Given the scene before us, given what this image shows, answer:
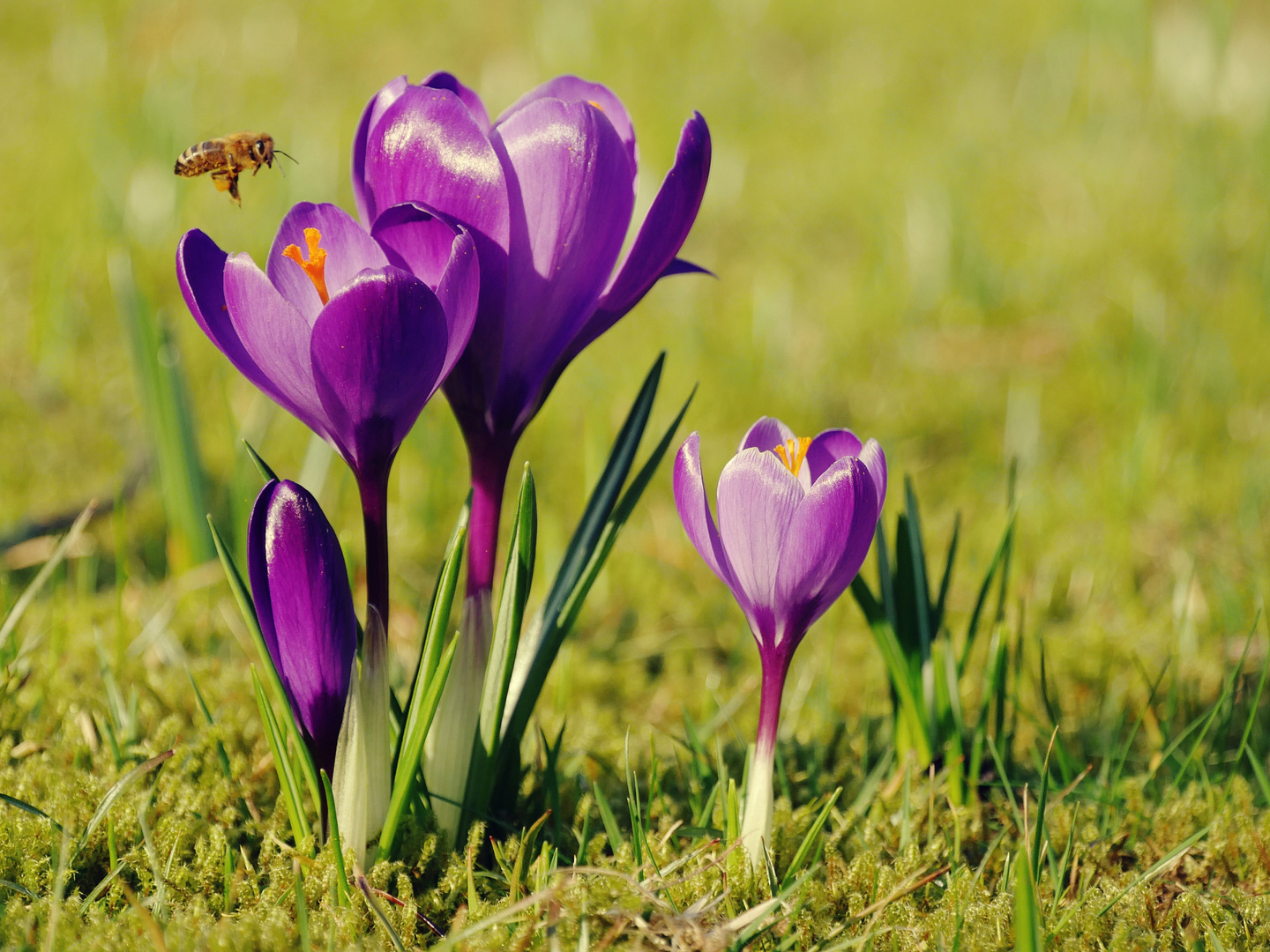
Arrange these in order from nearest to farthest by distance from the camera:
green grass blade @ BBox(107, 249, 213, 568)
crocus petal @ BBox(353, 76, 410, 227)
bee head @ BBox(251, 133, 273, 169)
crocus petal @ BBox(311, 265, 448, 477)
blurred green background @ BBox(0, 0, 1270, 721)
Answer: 1. crocus petal @ BBox(311, 265, 448, 477)
2. crocus petal @ BBox(353, 76, 410, 227)
3. bee head @ BBox(251, 133, 273, 169)
4. green grass blade @ BBox(107, 249, 213, 568)
5. blurred green background @ BBox(0, 0, 1270, 721)

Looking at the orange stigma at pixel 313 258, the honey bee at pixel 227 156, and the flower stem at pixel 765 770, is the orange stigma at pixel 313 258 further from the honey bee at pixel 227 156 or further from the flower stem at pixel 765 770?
the flower stem at pixel 765 770

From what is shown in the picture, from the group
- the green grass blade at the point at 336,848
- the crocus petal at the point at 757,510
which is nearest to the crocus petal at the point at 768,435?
the crocus petal at the point at 757,510

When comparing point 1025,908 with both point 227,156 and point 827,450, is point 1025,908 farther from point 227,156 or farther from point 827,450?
point 227,156

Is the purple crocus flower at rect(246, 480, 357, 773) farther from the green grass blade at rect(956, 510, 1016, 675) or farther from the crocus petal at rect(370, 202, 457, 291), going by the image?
the green grass blade at rect(956, 510, 1016, 675)

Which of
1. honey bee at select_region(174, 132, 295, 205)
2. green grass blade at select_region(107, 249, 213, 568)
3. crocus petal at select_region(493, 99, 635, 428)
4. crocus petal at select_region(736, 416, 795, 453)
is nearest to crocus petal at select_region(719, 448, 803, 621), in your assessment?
crocus petal at select_region(736, 416, 795, 453)

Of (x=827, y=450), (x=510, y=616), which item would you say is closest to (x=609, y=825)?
(x=510, y=616)

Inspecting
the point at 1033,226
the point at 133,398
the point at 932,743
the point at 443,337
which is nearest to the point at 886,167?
the point at 1033,226
